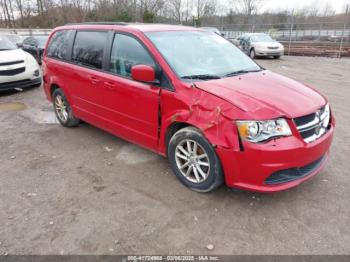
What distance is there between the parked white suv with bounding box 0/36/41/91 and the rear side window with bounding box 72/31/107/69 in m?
4.37

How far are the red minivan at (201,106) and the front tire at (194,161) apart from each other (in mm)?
11

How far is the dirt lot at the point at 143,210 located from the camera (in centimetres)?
268

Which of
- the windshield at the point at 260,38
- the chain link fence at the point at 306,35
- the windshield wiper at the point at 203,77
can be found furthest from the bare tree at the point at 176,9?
the windshield wiper at the point at 203,77

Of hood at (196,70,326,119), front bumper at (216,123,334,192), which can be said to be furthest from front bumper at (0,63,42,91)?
front bumper at (216,123,334,192)

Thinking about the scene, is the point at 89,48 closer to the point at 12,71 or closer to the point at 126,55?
the point at 126,55

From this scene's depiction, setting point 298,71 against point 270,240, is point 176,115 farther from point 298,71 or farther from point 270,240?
point 298,71

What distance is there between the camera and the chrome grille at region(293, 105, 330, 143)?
117 inches

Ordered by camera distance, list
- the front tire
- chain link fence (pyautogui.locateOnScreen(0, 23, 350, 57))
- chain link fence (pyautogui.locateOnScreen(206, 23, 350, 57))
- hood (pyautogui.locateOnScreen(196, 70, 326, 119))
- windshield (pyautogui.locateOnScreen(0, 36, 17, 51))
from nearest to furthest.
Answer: hood (pyautogui.locateOnScreen(196, 70, 326, 119)), the front tire, windshield (pyautogui.locateOnScreen(0, 36, 17, 51)), chain link fence (pyautogui.locateOnScreen(0, 23, 350, 57)), chain link fence (pyautogui.locateOnScreen(206, 23, 350, 57))

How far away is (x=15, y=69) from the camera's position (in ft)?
27.4

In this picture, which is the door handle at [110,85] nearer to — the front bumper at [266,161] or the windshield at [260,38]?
the front bumper at [266,161]

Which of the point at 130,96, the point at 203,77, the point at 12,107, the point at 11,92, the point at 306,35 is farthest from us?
the point at 306,35

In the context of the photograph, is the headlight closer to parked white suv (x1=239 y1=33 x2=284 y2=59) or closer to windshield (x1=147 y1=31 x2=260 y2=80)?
windshield (x1=147 y1=31 x2=260 y2=80)

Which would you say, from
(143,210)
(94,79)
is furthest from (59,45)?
(143,210)

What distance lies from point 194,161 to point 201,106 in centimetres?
65
